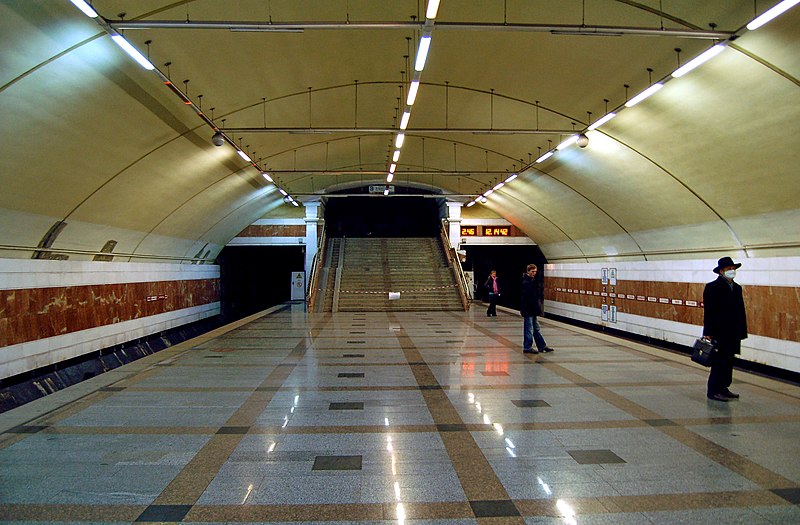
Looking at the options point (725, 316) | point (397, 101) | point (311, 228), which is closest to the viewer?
point (725, 316)

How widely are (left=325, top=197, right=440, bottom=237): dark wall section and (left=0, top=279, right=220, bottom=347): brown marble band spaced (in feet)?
47.9

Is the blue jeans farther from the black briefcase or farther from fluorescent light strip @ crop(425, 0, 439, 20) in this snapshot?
fluorescent light strip @ crop(425, 0, 439, 20)

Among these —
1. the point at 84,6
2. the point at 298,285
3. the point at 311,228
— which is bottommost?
the point at 298,285

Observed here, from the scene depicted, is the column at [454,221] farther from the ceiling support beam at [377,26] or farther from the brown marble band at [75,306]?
the ceiling support beam at [377,26]

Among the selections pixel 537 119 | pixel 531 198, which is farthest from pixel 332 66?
pixel 531 198

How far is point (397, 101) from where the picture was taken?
12945mm

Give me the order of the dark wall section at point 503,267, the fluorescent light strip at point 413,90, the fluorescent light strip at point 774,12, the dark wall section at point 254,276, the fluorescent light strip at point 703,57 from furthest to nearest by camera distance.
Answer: the dark wall section at point 503,267 < the dark wall section at point 254,276 < the fluorescent light strip at point 413,90 < the fluorescent light strip at point 703,57 < the fluorescent light strip at point 774,12

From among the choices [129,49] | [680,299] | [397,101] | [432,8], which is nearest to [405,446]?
[432,8]

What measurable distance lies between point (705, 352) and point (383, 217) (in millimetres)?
27268

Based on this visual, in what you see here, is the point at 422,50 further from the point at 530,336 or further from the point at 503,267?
the point at 503,267

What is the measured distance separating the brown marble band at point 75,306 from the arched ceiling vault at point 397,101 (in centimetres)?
88

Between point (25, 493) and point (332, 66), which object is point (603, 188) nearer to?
point (332, 66)

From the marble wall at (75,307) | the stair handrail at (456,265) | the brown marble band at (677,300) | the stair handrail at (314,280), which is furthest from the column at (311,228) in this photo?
the brown marble band at (677,300)

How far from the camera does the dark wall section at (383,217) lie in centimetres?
3234
